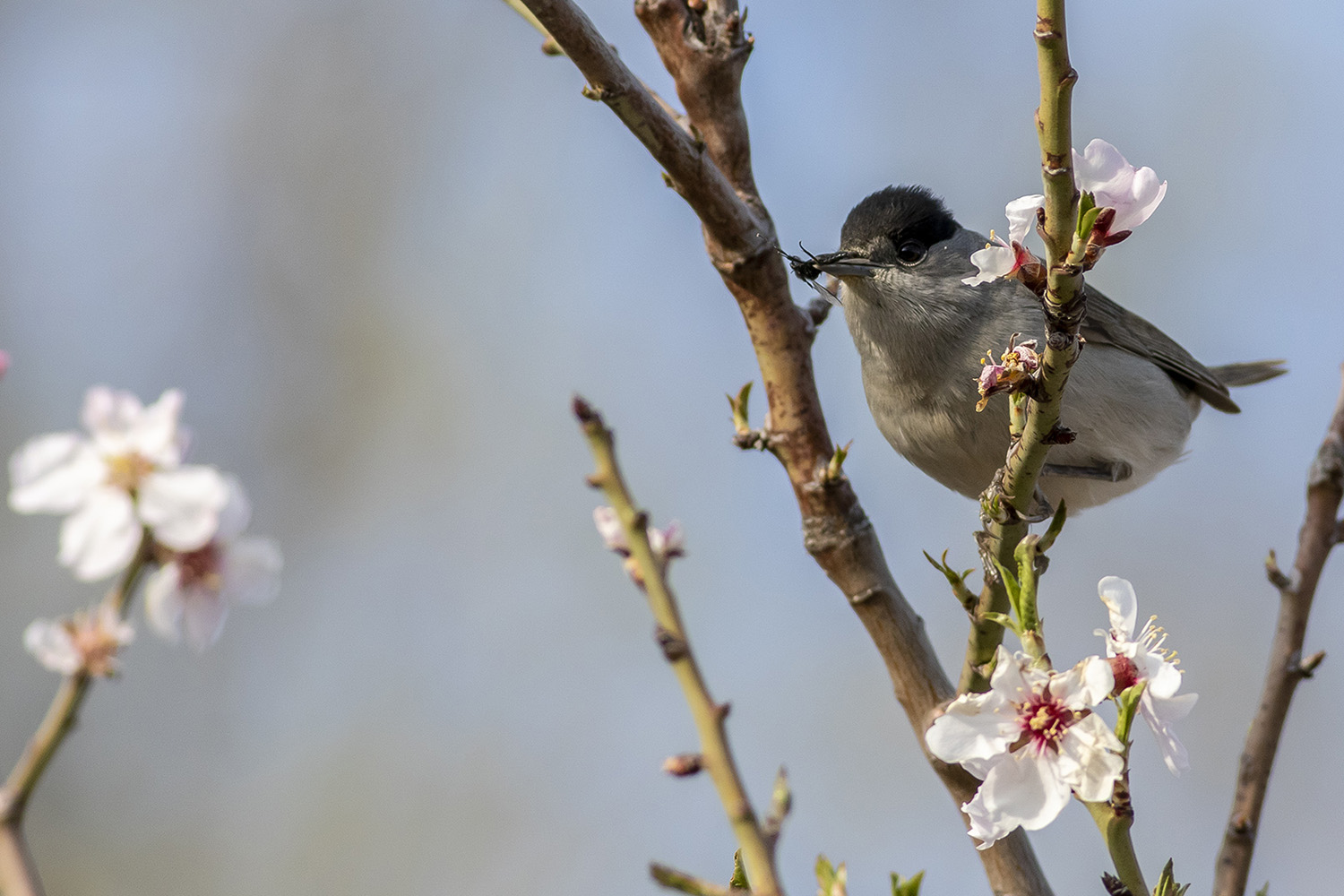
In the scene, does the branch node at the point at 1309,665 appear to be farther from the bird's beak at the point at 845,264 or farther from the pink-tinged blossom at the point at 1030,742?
the bird's beak at the point at 845,264

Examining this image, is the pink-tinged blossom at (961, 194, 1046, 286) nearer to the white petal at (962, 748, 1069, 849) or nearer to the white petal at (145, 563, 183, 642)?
the white petal at (962, 748, 1069, 849)

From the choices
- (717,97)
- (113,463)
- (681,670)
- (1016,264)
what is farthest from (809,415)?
(113,463)

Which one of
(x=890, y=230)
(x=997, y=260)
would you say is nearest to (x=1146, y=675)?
(x=997, y=260)

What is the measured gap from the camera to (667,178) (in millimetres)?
2250

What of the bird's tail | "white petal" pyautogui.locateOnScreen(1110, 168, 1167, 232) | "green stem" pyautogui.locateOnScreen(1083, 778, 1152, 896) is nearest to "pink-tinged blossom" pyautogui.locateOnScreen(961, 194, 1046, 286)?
"white petal" pyautogui.locateOnScreen(1110, 168, 1167, 232)

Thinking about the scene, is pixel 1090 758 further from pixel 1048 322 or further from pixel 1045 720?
pixel 1048 322


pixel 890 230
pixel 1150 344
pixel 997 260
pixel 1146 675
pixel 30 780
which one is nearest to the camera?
pixel 30 780

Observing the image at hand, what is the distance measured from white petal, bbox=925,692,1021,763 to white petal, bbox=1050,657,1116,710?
0.19 feet

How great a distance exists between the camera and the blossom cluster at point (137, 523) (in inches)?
29.4

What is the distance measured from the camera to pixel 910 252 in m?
3.87

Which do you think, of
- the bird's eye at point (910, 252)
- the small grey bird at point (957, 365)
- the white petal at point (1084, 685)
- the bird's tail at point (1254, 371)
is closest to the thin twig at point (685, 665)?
the white petal at point (1084, 685)

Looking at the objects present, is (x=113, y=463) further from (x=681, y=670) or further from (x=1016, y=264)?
(x=1016, y=264)

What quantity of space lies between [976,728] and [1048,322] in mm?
486

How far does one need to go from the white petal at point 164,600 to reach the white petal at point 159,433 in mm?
78
